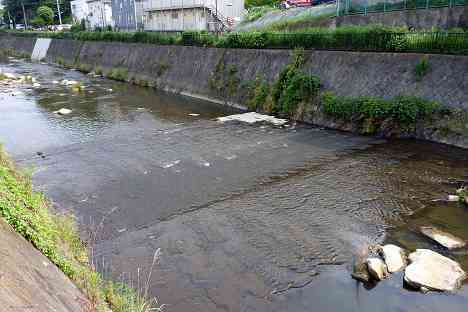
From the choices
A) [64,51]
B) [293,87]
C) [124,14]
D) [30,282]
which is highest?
[124,14]

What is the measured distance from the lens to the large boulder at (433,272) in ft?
26.5

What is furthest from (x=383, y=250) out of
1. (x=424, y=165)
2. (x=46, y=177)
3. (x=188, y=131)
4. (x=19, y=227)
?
(x=188, y=131)

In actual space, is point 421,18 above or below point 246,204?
above

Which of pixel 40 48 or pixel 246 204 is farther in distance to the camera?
pixel 40 48

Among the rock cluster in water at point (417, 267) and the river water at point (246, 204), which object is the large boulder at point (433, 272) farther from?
the river water at point (246, 204)

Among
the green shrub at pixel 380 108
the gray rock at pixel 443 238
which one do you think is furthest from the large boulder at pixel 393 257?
the green shrub at pixel 380 108

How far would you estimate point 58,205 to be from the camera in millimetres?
12273

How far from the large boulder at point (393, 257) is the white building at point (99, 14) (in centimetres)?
5752

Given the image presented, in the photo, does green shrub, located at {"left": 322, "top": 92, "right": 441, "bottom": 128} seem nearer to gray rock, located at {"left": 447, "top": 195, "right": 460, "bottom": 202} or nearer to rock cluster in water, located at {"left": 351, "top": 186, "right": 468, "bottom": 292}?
gray rock, located at {"left": 447, "top": 195, "right": 460, "bottom": 202}

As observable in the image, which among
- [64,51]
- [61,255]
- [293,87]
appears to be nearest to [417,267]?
[61,255]

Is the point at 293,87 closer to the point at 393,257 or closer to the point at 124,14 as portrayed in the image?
the point at 393,257

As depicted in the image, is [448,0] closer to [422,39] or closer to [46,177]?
[422,39]

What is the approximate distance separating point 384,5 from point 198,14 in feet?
66.2

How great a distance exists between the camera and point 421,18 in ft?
72.3
